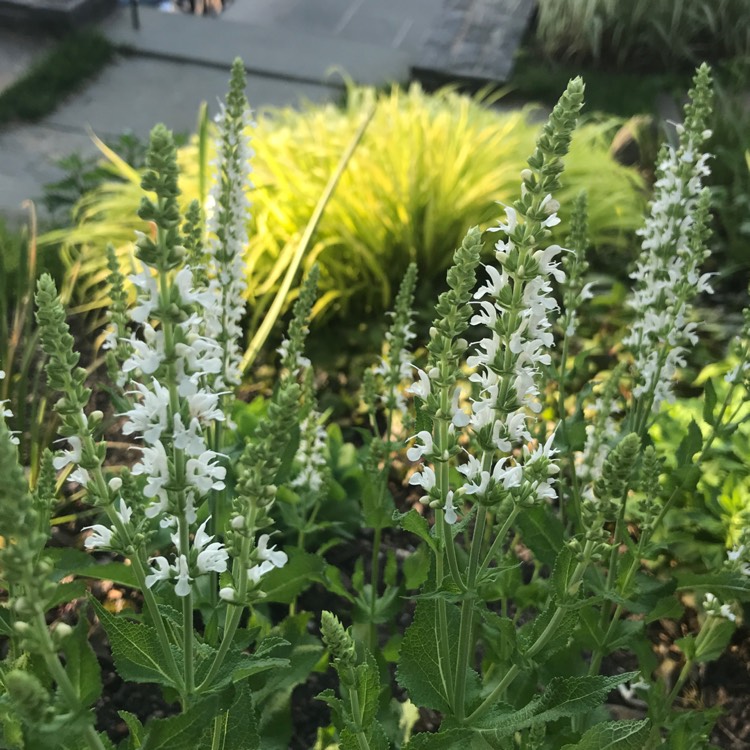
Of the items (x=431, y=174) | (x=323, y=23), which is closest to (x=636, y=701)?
(x=431, y=174)

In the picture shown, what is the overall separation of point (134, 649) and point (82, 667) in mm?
201

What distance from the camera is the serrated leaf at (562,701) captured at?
50.3 inches

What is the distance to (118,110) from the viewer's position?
628cm

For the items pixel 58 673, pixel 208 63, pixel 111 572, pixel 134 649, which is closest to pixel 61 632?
pixel 58 673

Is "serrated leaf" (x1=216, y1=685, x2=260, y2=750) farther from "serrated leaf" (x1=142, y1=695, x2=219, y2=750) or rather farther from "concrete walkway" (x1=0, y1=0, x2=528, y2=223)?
"concrete walkway" (x1=0, y1=0, x2=528, y2=223)

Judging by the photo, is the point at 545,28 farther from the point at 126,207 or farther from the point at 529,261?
the point at 529,261

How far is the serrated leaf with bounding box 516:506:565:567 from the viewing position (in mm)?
1842

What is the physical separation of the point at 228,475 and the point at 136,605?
771 millimetres

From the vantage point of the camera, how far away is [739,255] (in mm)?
4480

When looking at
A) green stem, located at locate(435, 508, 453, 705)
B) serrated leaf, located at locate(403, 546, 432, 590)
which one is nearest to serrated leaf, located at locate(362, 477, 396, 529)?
serrated leaf, located at locate(403, 546, 432, 590)

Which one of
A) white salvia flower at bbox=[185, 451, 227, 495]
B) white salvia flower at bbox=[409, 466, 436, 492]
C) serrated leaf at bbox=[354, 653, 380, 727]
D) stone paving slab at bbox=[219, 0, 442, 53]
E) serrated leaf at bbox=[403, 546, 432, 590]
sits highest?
stone paving slab at bbox=[219, 0, 442, 53]

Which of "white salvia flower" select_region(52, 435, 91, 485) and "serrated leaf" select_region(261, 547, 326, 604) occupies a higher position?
"white salvia flower" select_region(52, 435, 91, 485)

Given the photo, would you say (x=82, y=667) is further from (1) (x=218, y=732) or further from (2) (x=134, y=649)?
(1) (x=218, y=732)

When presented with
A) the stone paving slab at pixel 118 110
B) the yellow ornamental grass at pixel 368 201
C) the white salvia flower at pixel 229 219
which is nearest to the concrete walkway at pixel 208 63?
the stone paving slab at pixel 118 110
